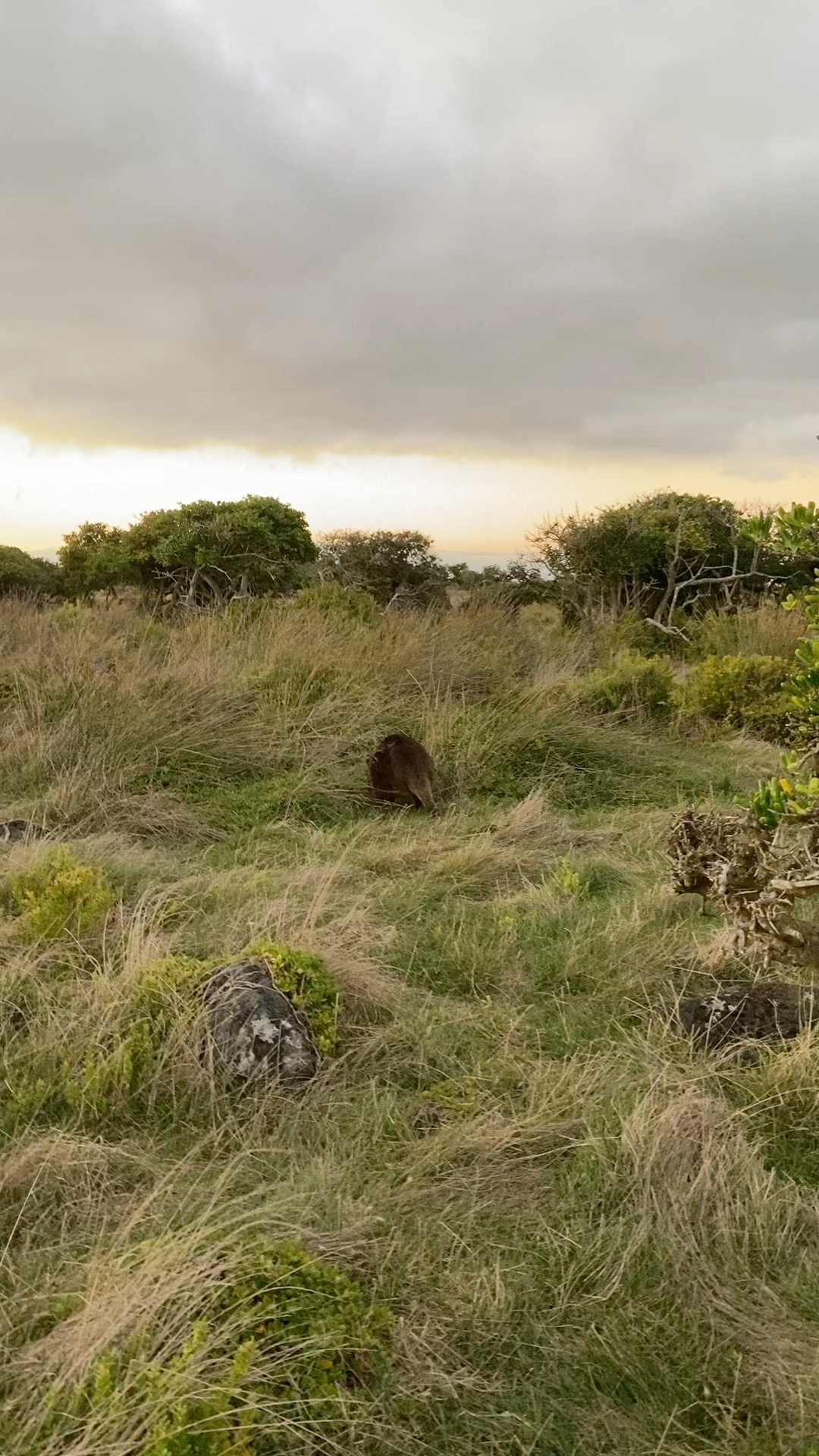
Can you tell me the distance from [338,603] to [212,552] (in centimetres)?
617

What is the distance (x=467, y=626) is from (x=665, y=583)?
688 centimetres

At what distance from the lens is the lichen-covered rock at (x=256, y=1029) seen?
2.77 metres

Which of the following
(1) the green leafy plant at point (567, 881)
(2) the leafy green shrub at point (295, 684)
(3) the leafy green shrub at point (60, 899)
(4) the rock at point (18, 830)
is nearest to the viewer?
(3) the leafy green shrub at point (60, 899)

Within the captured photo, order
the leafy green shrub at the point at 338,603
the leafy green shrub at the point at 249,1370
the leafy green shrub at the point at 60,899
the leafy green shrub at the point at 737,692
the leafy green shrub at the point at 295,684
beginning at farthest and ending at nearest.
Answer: the leafy green shrub at the point at 338,603 → the leafy green shrub at the point at 737,692 → the leafy green shrub at the point at 295,684 → the leafy green shrub at the point at 60,899 → the leafy green shrub at the point at 249,1370

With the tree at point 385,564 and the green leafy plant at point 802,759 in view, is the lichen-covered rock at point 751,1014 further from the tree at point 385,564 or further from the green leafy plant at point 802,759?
the tree at point 385,564

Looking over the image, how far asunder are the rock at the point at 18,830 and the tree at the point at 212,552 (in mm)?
10169

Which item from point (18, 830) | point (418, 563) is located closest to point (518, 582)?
point (418, 563)

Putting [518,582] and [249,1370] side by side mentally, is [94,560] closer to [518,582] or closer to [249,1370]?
[518,582]

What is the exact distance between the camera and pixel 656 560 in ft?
49.2

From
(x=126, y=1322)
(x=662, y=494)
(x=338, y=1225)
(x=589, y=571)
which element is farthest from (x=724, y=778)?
(x=662, y=494)

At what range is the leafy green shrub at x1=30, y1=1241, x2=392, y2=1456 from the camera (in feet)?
5.10

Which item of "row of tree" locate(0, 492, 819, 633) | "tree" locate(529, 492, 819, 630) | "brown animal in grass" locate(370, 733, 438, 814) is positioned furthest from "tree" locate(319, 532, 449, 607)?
"brown animal in grass" locate(370, 733, 438, 814)

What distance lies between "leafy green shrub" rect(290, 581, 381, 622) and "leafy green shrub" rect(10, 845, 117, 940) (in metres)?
6.22

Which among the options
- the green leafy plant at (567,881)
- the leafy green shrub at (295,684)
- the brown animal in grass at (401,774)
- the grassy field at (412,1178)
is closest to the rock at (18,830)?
the grassy field at (412,1178)
